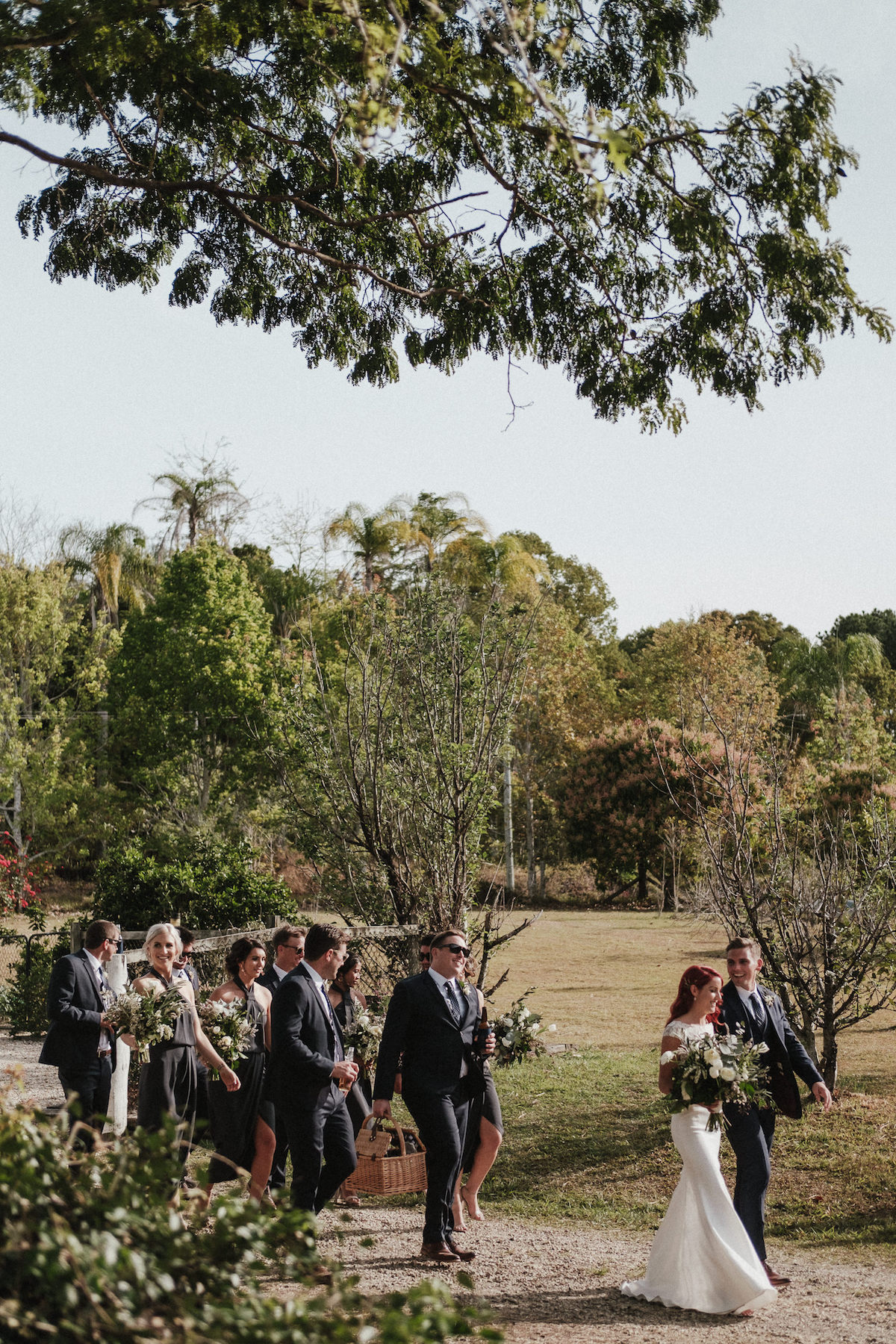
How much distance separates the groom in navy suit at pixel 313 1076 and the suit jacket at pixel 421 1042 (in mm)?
306

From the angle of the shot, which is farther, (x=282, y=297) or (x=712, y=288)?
(x=282, y=297)

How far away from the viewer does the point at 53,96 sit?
316 inches

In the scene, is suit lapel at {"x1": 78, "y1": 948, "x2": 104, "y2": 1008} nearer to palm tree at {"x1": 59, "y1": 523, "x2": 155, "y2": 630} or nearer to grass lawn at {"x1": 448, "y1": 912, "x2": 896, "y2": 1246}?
grass lawn at {"x1": 448, "y1": 912, "x2": 896, "y2": 1246}

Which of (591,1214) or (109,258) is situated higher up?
(109,258)

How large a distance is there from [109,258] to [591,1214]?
7.66 meters

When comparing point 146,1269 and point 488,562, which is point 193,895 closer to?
point 146,1269

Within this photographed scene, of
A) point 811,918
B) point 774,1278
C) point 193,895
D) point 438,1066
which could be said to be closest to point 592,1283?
point 774,1278

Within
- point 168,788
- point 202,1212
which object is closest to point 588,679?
point 168,788

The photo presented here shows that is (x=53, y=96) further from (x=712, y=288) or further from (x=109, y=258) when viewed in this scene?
(x=712, y=288)

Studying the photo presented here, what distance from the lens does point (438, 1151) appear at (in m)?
7.01

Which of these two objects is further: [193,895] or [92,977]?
[193,895]

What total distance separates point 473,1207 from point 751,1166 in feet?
7.28

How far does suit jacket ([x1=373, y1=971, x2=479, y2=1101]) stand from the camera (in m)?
7.14

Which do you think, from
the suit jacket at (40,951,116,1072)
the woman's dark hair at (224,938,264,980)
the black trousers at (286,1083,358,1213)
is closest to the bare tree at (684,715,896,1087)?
the woman's dark hair at (224,938,264,980)
